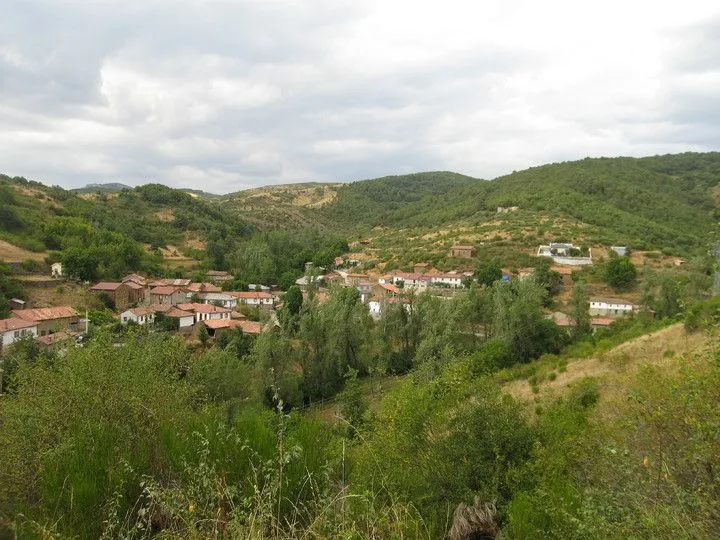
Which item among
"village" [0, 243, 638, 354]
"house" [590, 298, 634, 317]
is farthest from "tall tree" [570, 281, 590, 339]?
"house" [590, 298, 634, 317]

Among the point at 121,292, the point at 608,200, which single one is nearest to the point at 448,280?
the point at 121,292

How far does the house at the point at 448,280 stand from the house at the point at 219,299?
71.3 ft

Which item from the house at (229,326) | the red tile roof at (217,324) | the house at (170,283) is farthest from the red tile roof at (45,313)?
the house at (170,283)

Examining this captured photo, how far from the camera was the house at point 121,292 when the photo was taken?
46.5 meters

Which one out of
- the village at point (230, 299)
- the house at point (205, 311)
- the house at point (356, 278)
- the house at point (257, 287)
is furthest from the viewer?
the house at point (257, 287)

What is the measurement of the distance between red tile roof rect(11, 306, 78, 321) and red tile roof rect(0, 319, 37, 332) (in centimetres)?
86

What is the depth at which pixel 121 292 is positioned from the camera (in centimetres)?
4681

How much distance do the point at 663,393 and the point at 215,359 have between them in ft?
70.6

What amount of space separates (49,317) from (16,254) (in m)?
17.8

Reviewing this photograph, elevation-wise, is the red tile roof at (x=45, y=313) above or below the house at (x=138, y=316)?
above

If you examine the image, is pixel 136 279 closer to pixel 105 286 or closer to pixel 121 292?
pixel 105 286

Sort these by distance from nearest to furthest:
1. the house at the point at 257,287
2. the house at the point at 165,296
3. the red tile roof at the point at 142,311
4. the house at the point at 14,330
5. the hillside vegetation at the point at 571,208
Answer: the house at the point at 14,330 → the red tile roof at the point at 142,311 → the house at the point at 165,296 → the house at the point at 257,287 → the hillside vegetation at the point at 571,208

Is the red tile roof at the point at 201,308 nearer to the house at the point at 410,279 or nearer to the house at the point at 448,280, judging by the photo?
the house at the point at 410,279

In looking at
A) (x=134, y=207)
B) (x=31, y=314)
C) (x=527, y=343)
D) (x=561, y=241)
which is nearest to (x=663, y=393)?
(x=527, y=343)
